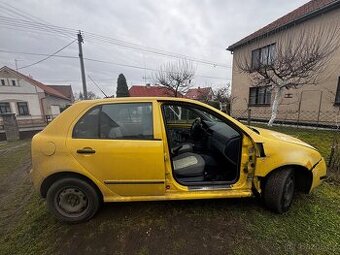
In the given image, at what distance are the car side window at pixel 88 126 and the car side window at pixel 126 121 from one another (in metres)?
0.07

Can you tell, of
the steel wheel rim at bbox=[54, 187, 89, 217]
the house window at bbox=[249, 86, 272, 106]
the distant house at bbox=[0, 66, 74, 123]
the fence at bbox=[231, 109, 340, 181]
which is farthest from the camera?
the distant house at bbox=[0, 66, 74, 123]

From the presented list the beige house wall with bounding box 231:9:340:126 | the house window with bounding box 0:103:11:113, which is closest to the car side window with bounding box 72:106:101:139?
the beige house wall with bounding box 231:9:340:126

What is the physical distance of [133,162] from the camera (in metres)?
2.38

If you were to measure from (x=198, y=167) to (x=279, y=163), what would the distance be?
3.69 ft

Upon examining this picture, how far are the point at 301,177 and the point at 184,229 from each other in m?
1.95

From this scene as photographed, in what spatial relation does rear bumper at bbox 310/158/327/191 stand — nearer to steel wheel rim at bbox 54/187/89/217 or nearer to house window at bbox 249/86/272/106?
steel wheel rim at bbox 54/187/89/217

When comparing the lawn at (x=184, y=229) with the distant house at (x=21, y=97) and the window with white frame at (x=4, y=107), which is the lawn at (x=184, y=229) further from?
the window with white frame at (x=4, y=107)

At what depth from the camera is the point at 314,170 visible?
267 cm

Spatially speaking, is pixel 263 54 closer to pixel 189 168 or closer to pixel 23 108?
pixel 189 168

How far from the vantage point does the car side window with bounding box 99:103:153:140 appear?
2436 millimetres

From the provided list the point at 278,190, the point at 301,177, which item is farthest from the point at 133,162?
the point at 301,177

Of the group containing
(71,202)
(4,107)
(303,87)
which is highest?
(303,87)

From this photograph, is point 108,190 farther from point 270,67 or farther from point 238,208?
point 270,67

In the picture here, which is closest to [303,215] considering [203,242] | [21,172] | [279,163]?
[279,163]
